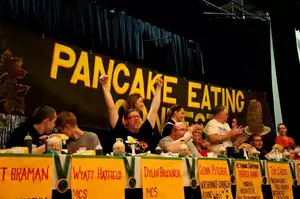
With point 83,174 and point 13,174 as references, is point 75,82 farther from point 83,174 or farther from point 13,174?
point 13,174

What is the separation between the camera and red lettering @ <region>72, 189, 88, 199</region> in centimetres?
152

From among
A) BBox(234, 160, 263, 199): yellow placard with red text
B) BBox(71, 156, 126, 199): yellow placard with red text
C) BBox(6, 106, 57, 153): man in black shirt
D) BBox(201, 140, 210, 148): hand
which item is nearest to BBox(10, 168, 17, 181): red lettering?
BBox(71, 156, 126, 199): yellow placard with red text

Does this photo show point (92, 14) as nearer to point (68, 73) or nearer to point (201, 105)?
point (68, 73)

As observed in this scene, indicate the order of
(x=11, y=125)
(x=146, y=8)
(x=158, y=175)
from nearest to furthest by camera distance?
1. (x=158, y=175)
2. (x=11, y=125)
3. (x=146, y=8)

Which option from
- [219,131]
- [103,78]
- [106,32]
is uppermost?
[106,32]

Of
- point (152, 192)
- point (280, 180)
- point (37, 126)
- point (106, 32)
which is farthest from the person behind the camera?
point (106, 32)

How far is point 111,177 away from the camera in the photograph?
5.53ft

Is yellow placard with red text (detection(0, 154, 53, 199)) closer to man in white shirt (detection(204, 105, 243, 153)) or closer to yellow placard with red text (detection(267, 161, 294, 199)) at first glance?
yellow placard with red text (detection(267, 161, 294, 199))

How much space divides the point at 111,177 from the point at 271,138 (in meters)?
4.65

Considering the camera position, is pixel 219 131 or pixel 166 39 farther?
pixel 166 39

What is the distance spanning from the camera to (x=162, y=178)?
75.4 inches

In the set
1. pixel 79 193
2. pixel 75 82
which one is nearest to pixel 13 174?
pixel 79 193

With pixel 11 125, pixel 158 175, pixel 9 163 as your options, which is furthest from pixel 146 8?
pixel 9 163

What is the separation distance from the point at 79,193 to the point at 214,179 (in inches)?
37.4
